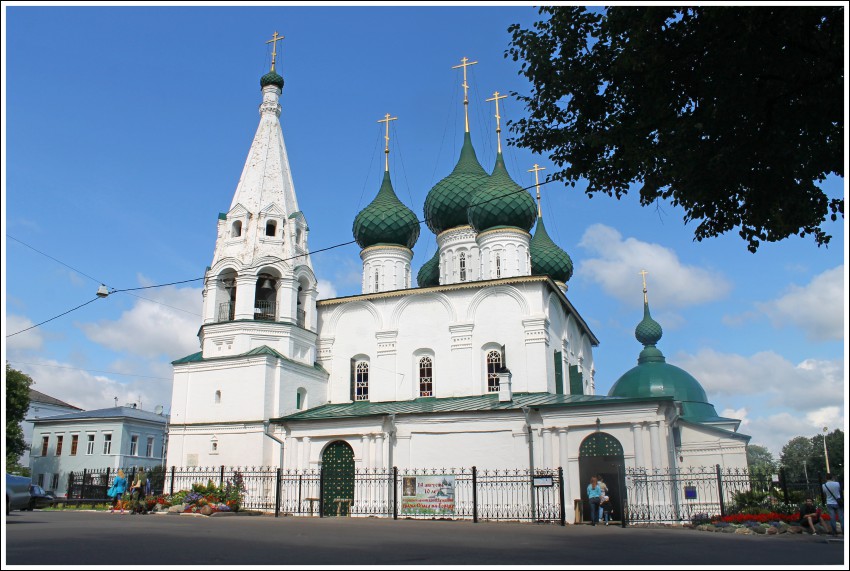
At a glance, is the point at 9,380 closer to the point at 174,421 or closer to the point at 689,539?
the point at 174,421

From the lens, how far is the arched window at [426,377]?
2489cm

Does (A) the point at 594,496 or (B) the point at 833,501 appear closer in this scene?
(B) the point at 833,501

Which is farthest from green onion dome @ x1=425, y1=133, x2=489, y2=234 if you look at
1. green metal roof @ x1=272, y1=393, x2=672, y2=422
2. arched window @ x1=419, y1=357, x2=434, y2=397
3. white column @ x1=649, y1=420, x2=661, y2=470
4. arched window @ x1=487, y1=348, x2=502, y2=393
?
white column @ x1=649, y1=420, x2=661, y2=470

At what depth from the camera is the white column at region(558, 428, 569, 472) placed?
1964 cm

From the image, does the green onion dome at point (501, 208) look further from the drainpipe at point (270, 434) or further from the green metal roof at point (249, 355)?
the drainpipe at point (270, 434)

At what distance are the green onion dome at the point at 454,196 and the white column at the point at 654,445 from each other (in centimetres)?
1248

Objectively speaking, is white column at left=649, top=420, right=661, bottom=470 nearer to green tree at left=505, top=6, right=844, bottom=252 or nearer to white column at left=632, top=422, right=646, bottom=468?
white column at left=632, top=422, right=646, bottom=468

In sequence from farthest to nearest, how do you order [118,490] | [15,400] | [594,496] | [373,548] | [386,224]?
[15,400] < [386,224] < [118,490] < [594,496] < [373,548]

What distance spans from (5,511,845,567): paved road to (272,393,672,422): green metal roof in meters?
7.76

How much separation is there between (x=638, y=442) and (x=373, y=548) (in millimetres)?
11692

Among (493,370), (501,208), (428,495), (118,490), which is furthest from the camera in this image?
(501,208)

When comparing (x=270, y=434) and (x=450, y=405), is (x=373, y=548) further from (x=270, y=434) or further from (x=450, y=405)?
(x=270, y=434)

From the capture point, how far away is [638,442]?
19.0 m

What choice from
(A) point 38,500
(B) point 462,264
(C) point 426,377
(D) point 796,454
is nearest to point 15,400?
(A) point 38,500
